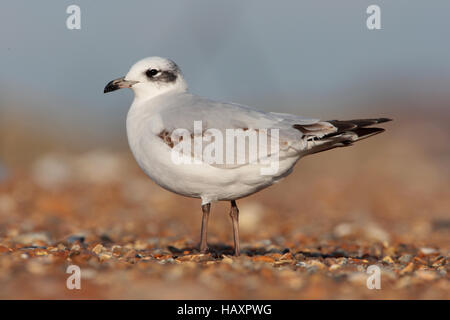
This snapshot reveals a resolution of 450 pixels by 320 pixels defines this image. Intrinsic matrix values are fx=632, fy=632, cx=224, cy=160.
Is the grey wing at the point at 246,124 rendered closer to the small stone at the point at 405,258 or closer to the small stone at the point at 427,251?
the small stone at the point at 405,258

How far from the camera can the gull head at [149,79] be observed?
6.51 meters

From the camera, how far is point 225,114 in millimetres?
5762

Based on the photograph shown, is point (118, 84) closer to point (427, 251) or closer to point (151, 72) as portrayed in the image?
point (151, 72)

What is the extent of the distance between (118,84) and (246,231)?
12.5 feet

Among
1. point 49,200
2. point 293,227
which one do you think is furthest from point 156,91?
point 49,200

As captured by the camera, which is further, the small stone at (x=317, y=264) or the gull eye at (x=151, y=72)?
the gull eye at (x=151, y=72)

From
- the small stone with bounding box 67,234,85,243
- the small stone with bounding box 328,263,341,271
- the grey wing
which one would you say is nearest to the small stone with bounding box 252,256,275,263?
the small stone with bounding box 328,263,341,271

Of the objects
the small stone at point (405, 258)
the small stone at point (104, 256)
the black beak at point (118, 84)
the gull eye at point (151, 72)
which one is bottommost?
the small stone at point (405, 258)

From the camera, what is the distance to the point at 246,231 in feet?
31.3

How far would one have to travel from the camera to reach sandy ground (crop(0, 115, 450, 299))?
4496mm

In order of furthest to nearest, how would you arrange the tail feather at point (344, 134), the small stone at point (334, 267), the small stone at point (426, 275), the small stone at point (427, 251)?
the small stone at point (427, 251), the tail feather at point (344, 134), the small stone at point (334, 267), the small stone at point (426, 275)

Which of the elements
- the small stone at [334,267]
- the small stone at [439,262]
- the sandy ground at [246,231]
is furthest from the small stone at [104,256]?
the small stone at [439,262]

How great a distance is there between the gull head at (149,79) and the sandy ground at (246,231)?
163 centimetres
